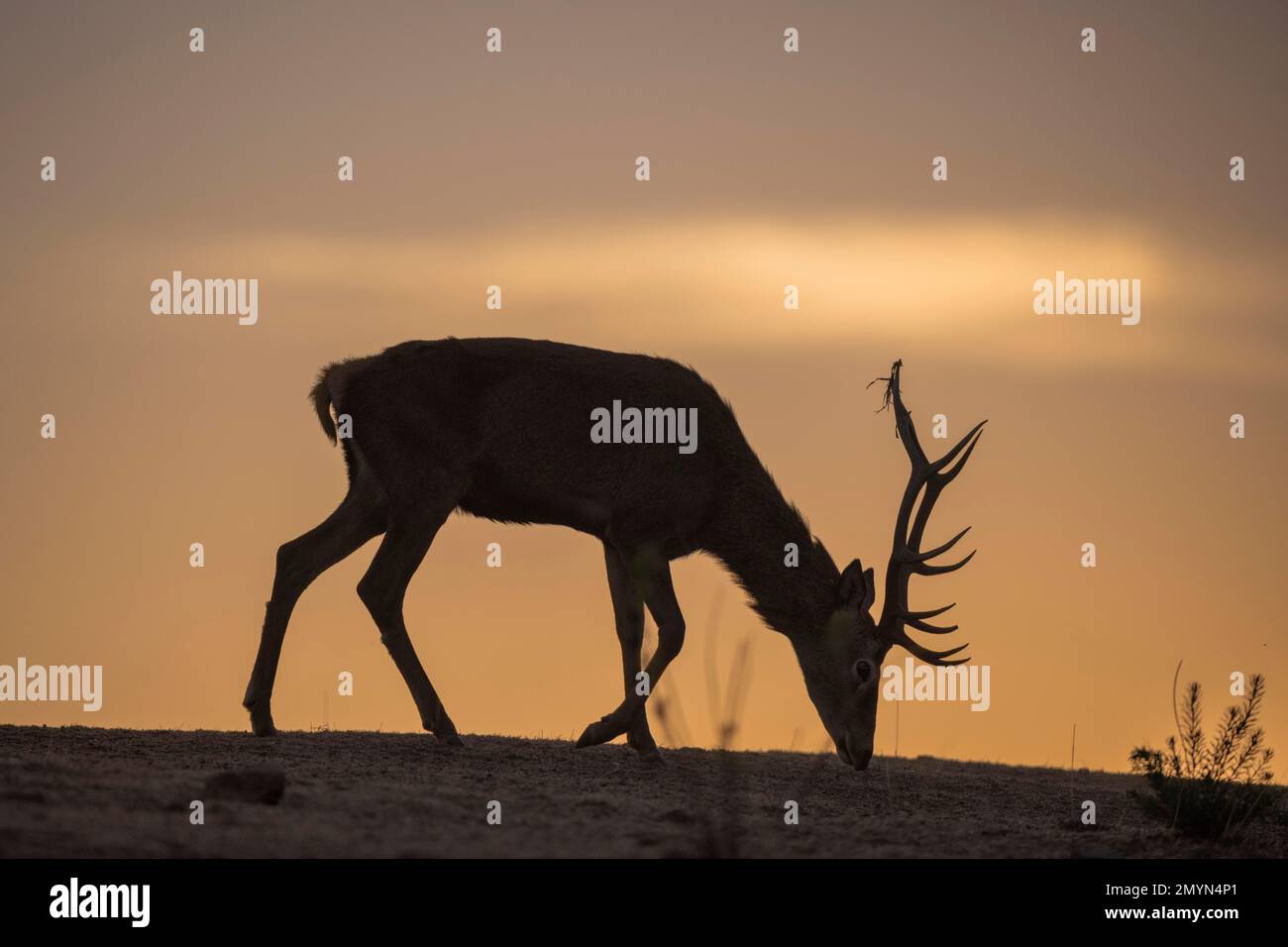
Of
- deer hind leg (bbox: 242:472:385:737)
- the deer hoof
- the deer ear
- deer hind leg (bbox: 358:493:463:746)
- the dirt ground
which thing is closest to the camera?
the dirt ground

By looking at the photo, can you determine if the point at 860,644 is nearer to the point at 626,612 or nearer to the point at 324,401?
the point at 626,612

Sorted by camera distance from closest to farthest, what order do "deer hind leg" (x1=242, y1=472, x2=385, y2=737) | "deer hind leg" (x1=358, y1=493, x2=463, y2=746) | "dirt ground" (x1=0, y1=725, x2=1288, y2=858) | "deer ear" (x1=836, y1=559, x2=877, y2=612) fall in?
1. "dirt ground" (x1=0, y1=725, x2=1288, y2=858)
2. "deer hind leg" (x1=242, y1=472, x2=385, y2=737)
3. "deer hind leg" (x1=358, y1=493, x2=463, y2=746)
4. "deer ear" (x1=836, y1=559, x2=877, y2=612)

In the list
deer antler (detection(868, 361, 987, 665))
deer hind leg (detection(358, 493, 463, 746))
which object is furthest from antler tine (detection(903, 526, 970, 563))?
deer hind leg (detection(358, 493, 463, 746))

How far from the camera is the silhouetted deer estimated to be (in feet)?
44.7

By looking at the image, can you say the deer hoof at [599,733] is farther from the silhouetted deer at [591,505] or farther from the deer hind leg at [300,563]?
the deer hind leg at [300,563]

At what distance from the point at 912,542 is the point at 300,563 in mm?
4964

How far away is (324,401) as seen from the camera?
14.3 m

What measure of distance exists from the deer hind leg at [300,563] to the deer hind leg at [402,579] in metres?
0.37

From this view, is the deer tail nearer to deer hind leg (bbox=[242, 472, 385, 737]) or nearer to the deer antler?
deer hind leg (bbox=[242, 472, 385, 737])

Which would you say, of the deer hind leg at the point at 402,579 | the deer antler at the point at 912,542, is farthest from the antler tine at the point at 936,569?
the deer hind leg at the point at 402,579

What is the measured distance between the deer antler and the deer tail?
15.0 ft

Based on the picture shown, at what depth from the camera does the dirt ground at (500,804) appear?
7.91 m

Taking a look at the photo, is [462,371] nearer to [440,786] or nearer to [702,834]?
[440,786]
